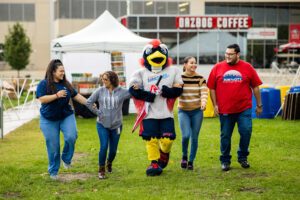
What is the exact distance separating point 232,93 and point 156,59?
122 centimetres

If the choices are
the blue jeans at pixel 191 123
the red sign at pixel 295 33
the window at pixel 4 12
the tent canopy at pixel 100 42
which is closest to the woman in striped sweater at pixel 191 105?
the blue jeans at pixel 191 123

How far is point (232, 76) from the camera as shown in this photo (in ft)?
29.2

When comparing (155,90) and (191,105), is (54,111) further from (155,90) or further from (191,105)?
(191,105)

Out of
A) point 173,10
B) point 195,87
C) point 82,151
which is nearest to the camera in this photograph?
point 195,87

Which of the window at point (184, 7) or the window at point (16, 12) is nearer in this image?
the window at point (184, 7)

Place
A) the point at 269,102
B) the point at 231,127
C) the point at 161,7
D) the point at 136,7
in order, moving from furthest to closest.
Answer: the point at 161,7, the point at 136,7, the point at 269,102, the point at 231,127

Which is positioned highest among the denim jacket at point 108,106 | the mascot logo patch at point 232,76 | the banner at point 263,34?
the banner at point 263,34

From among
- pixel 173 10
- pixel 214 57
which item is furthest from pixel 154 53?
pixel 173 10

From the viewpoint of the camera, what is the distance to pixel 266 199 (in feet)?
23.1

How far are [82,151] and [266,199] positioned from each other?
197 inches

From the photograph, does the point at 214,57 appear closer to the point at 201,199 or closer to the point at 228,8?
the point at 201,199

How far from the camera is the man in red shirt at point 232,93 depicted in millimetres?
8898

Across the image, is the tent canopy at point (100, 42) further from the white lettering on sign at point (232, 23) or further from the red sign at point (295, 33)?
the red sign at point (295, 33)

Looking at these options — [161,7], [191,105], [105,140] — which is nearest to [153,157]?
[105,140]
